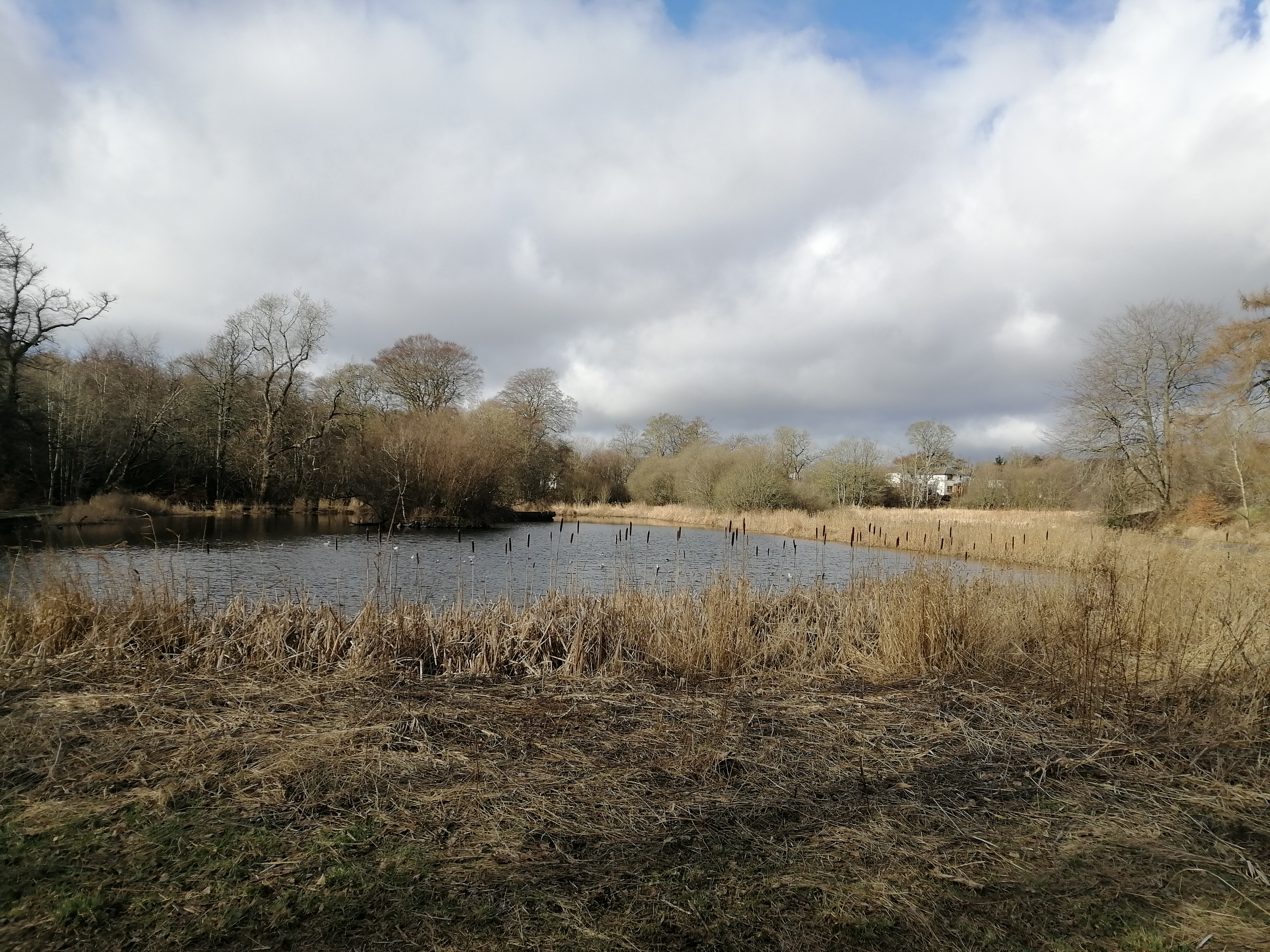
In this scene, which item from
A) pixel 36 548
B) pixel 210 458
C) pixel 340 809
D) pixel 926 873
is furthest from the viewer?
pixel 210 458

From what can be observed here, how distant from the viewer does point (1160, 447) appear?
25.1 m

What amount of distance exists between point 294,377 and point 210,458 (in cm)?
584

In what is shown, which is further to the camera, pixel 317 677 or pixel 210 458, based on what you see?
pixel 210 458

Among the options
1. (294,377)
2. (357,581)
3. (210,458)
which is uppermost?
(294,377)

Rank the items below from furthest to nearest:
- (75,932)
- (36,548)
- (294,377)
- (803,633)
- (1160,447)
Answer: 1. (294,377)
2. (1160,447)
3. (36,548)
4. (803,633)
5. (75,932)

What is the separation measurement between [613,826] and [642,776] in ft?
1.72

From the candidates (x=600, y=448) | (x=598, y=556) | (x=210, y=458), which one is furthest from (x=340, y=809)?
(x=600, y=448)

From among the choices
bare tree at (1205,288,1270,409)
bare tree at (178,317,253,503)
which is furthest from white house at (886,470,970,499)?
bare tree at (178,317,253,503)

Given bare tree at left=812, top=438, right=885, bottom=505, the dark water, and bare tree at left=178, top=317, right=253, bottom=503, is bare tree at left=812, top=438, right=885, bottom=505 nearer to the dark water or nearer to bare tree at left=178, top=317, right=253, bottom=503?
the dark water

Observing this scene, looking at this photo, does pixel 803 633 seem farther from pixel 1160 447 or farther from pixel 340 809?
pixel 1160 447

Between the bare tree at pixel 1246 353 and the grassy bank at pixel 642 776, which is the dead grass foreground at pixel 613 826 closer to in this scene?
the grassy bank at pixel 642 776

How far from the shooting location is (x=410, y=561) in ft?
46.6

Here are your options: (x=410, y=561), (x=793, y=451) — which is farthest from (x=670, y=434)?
(x=410, y=561)

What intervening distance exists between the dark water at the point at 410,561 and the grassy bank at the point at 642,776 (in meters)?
1.11
